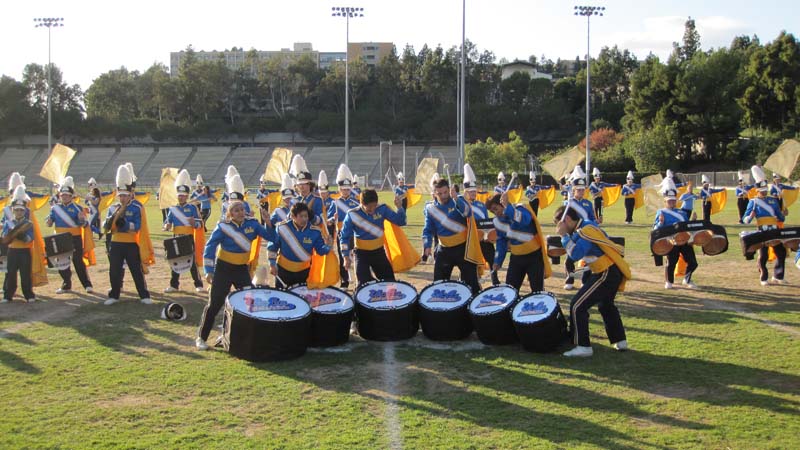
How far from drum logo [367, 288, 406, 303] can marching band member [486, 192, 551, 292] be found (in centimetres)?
160

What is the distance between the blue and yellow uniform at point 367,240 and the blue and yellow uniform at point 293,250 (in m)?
0.57

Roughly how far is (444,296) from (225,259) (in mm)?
2547

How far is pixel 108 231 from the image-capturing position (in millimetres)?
10977

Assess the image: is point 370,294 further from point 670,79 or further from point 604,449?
point 670,79

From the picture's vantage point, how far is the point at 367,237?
371 inches

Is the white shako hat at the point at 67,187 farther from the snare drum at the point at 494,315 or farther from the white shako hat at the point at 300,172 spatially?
the snare drum at the point at 494,315

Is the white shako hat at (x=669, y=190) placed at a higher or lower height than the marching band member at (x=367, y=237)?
higher

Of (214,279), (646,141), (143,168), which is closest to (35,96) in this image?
(143,168)

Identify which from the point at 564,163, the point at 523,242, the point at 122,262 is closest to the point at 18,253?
the point at 122,262

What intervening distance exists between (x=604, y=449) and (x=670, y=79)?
60265mm

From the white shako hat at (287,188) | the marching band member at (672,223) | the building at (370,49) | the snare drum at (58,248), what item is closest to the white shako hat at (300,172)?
the white shako hat at (287,188)

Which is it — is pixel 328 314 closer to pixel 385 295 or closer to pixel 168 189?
pixel 385 295

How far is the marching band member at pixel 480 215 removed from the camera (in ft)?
36.3

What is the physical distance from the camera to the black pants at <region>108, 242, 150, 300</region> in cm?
1113
